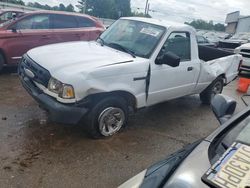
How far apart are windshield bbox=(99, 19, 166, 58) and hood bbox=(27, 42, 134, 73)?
230mm

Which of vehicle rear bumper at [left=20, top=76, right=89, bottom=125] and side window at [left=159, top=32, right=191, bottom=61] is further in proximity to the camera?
side window at [left=159, top=32, right=191, bottom=61]

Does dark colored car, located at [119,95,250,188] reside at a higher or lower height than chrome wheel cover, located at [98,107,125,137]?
higher

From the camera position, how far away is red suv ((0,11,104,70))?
7.46 m

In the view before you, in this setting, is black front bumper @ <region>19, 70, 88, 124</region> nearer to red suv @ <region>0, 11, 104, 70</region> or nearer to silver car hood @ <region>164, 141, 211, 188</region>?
silver car hood @ <region>164, 141, 211, 188</region>

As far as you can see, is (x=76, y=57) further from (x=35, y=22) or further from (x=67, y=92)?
(x=35, y=22)

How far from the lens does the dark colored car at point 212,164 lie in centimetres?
168

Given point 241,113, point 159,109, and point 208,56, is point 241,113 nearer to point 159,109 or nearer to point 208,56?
point 159,109

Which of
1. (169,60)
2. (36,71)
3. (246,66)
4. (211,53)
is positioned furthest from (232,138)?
(246,66)

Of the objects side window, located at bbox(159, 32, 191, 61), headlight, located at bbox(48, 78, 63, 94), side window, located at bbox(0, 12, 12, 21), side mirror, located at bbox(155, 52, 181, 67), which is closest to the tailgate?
side window, located at bbox(159, 32, 191, 61)

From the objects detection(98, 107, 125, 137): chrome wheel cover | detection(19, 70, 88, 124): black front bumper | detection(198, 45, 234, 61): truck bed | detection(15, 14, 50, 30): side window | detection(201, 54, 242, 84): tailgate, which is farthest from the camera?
detection(15, 14, 50, 30): side window

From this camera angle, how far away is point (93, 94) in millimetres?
4141

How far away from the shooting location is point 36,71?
4.38 metres

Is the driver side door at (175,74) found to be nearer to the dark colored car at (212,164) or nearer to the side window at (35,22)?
the dark colored car at (212,164)

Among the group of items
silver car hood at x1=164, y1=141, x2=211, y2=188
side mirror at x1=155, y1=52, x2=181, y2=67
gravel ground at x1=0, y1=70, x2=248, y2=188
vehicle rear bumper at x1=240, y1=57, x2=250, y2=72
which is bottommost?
vehicle rear bumper at x1=240, y1=57, x2=250, y2=72
